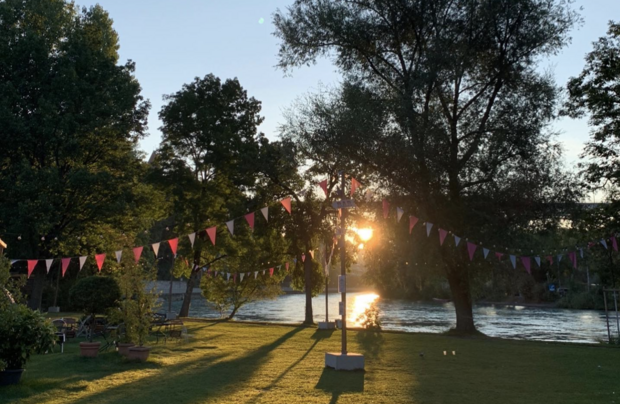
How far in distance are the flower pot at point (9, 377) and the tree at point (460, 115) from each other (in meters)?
15.7

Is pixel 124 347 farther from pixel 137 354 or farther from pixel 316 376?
pixel 316 376

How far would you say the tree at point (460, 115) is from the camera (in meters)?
22.4

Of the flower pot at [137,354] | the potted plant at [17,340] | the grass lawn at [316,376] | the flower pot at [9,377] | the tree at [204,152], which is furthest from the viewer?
the tree at [204,152]

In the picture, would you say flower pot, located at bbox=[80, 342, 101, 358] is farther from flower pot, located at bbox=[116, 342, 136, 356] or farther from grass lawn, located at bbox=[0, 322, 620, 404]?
flower pot, located at bbox=[116, 342, 136, 356]

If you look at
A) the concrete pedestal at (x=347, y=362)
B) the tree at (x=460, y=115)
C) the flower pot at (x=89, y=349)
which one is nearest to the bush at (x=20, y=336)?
the flower pot at (x=89, y=349)

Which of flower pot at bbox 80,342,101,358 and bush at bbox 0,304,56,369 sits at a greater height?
bush at bbox 0,304,56,369

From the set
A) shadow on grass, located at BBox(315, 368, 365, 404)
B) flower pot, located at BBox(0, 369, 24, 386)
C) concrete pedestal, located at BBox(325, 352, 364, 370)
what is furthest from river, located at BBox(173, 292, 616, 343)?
flower pot, located at BBox(0, 369, 24, 386)

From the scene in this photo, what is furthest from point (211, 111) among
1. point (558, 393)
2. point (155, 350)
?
point (558, 393)

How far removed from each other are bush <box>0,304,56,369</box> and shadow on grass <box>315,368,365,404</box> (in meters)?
5.52

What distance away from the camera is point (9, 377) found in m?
10.2

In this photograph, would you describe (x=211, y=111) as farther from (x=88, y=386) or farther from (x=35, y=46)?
(x=88, y=386)

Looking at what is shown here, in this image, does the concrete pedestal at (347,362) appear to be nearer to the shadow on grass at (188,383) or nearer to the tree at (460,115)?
the shadow on grass at (188,383)

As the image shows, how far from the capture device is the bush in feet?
33.0

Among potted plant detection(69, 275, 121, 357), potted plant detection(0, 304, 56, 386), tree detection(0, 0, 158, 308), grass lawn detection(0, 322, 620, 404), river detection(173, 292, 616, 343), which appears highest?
tree detection(0, 0, 158, 308)
